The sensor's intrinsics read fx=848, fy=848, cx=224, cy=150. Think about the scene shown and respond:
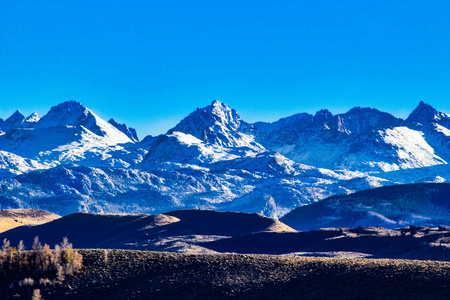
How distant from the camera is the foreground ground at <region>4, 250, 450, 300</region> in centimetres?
5769

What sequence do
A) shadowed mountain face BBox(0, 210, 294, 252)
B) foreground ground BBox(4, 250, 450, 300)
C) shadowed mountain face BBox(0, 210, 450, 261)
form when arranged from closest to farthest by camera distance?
foreground ground BBox(4, 250, 450, 300) < shadowed mountain face BBox(0, 210, 450, 261) < shadowed mountain face BBox(0, 210, 294, 252)

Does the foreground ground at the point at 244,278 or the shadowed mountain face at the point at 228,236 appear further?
the shadowed mountain face at the point at 228,236

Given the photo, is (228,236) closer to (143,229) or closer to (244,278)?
(143,229)

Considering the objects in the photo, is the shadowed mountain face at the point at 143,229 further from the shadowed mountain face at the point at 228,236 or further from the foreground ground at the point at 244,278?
the foreground ground at the point at 244,278

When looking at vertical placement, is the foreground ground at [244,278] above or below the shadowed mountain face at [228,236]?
below

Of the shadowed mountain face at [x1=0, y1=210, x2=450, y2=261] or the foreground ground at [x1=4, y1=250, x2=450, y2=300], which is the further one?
the shadowed mountain face at [x1=0, y1=210, x2=450, y2=261]

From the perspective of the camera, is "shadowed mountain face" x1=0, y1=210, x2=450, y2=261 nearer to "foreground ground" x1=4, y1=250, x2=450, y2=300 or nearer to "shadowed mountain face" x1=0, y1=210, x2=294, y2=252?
"shadowed mountain face" x1=0, y1=210, x2=294, y2=252

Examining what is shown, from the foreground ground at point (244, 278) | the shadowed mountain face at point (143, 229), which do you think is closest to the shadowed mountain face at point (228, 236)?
the shadowed mountain face at point (143, 229)

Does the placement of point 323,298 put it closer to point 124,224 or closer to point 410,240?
point 410,240

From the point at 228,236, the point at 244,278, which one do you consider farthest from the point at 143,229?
the point at 244,278

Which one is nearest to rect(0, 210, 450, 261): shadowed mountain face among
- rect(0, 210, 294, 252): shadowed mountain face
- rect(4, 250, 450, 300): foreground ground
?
rect(0, 210, 294, 252): shadowed mountain face

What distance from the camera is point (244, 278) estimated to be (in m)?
62.2

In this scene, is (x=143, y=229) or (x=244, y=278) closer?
(x=244, y=278)

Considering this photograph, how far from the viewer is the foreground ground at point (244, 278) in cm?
5769
